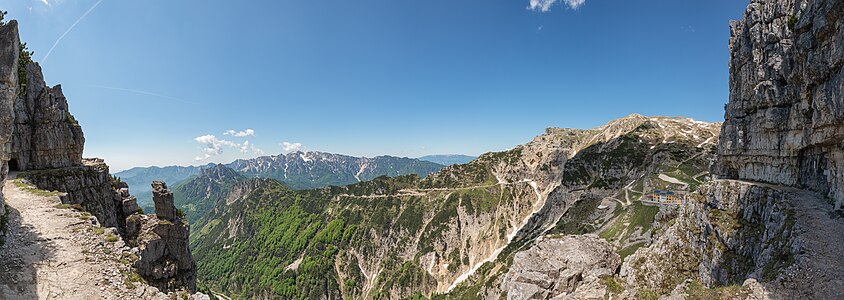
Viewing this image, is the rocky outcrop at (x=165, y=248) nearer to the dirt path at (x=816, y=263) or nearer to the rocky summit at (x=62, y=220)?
the rocky summit at (x=62, y=220)

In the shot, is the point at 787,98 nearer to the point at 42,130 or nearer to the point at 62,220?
the point at 62,220

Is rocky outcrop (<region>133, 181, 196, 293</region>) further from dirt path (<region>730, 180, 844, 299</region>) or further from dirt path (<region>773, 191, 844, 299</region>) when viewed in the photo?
dirt path (<region>773, 191, 844, 299</region>)

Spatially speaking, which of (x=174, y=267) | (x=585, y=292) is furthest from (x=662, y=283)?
(x=174, y=267)

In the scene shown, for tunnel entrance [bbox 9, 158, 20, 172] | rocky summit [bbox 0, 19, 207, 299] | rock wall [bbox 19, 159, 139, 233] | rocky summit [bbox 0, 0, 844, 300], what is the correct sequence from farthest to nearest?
1. tunnel entrance [bbox 9, 158, 20, 172]
2. rock wall [bbox 19, 159, 139, 233]
3. rocky summit [bbox 0, 0, 844, 300]
4. rocky summit [bbox 0, 19, 207, 299]

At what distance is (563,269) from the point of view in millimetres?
35656

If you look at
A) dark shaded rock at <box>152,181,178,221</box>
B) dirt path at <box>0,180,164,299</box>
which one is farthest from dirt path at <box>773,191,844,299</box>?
dark shaded rock at <box>152,181,178,221</box>

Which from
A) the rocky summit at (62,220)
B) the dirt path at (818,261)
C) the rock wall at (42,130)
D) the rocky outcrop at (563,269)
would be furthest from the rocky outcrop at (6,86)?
the dirt path at (818,261)

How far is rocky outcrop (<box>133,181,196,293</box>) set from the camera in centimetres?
2873

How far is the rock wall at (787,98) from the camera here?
1009 inches

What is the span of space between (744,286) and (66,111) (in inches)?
2376

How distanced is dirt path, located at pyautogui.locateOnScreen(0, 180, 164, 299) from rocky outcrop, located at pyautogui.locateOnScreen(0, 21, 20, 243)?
69.0 inches

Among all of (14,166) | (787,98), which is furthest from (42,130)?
(787,98)

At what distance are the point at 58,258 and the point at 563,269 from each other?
1568 inches

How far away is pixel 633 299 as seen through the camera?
2902 centimetres
